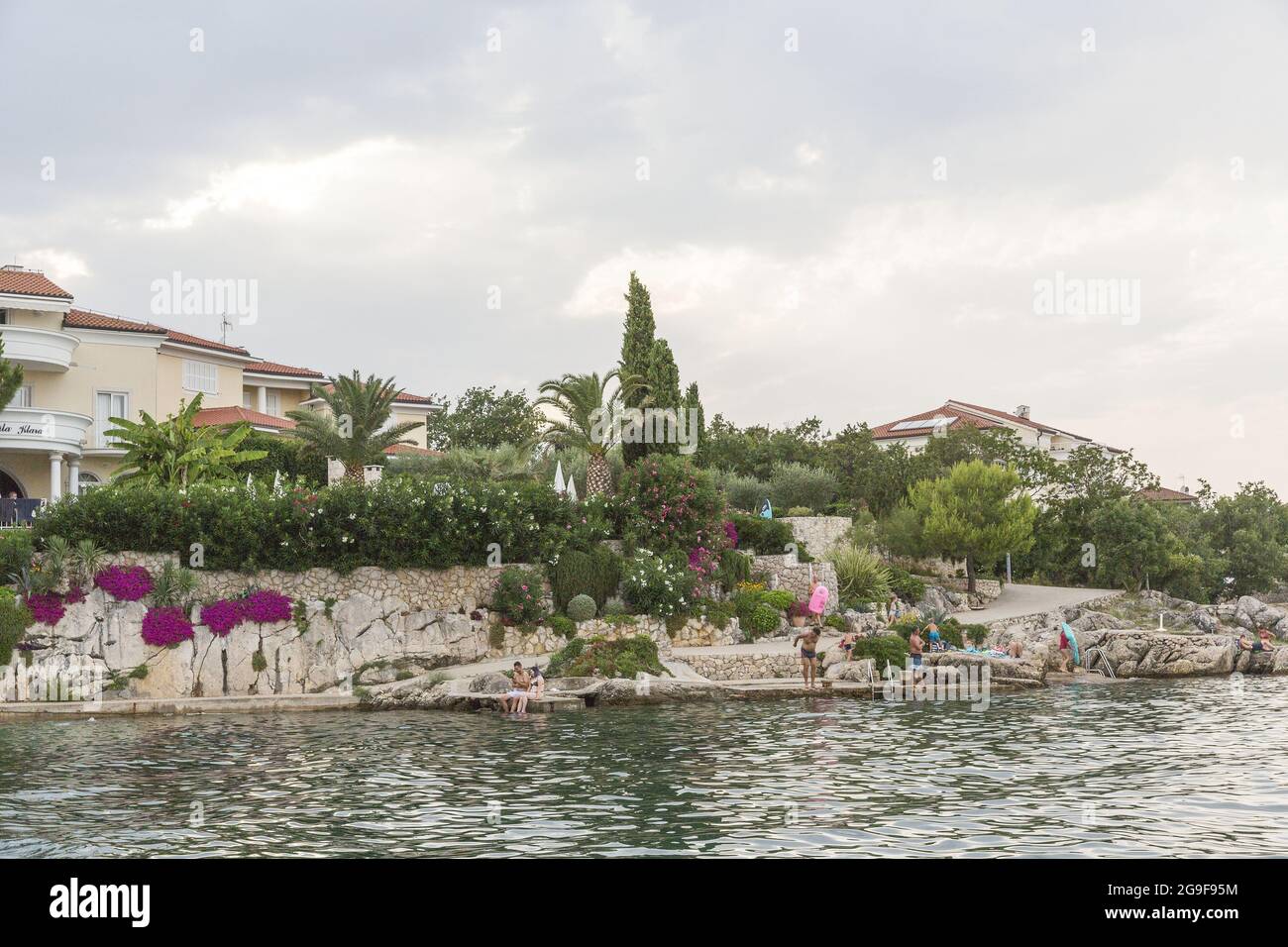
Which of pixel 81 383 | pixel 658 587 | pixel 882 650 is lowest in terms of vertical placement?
pixel 882 650

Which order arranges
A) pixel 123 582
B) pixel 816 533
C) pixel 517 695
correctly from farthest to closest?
pixel 816 533 → pixel 123 582 → pixel 517 695

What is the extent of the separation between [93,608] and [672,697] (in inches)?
677

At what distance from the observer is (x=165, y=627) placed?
32.5m

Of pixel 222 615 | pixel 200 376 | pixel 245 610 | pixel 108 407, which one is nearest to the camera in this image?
pixel 222 615

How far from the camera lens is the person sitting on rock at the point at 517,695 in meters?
28.1

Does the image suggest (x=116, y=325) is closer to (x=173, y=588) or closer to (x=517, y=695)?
(x=173, y=588)

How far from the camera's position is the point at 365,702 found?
29625 mm

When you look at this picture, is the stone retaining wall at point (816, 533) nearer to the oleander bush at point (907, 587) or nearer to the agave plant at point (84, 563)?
the oleander bush at point (907, 587)

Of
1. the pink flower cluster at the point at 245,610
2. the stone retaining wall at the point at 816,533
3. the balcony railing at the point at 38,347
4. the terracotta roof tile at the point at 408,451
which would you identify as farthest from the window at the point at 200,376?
the stone retaining wall at the point at 816,533

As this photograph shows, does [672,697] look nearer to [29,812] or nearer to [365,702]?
[365,702]

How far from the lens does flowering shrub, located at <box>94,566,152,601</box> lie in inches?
1287

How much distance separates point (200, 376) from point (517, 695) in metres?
35.4

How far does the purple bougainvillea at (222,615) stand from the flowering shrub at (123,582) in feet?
6.15

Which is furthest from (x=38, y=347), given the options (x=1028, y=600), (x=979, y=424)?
(x=979, y=424)
